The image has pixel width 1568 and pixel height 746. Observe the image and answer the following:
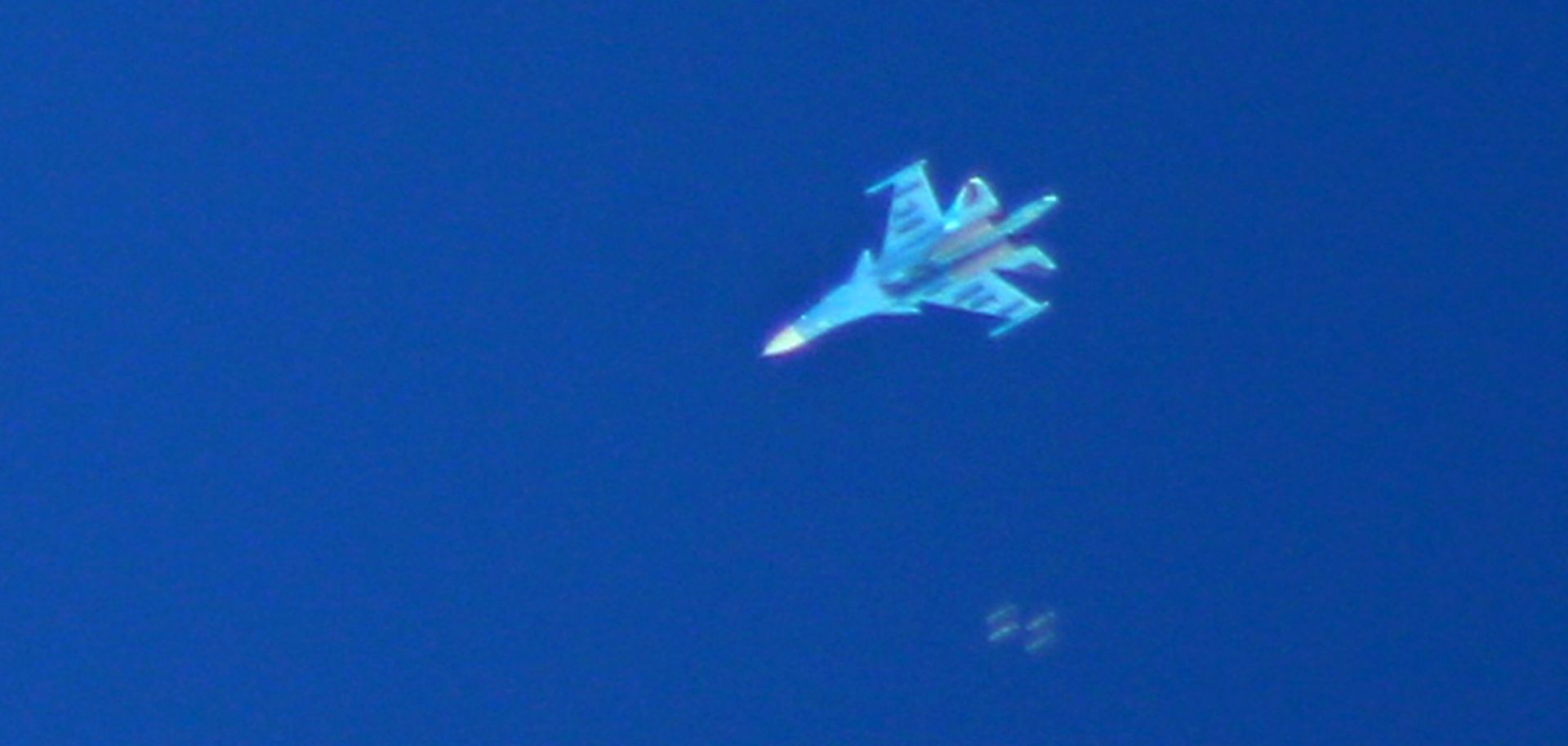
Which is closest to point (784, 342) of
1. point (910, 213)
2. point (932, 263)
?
point (932, 263)

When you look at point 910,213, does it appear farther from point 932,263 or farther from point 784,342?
point 784,342

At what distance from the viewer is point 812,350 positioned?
4156cm

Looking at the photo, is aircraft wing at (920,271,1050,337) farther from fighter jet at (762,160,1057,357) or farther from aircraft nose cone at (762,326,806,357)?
aircraft nose cone at (762,326,806,357)

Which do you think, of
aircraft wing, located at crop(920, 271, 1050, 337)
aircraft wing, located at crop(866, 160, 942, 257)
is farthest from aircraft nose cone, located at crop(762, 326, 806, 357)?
aircraft wing, located at crop(920, 271, 1050, 337)

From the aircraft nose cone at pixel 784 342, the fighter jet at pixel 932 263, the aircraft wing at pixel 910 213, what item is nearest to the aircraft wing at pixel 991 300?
the fighter jet at pixel 932 263

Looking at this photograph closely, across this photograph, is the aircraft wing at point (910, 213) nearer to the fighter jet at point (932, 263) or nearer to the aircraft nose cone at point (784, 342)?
the fighter jet at point (932, 263)

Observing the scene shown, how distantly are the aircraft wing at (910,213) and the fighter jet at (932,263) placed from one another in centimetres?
1

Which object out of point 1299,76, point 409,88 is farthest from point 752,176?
point 1299,76

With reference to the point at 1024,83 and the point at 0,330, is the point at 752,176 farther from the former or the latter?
the point at 0,330

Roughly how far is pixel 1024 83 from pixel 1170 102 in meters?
1.87

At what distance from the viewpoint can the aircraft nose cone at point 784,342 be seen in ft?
136

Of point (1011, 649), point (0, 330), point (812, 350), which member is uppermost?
point (0, 330)

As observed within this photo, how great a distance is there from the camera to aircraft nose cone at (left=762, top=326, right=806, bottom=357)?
41.5 metres

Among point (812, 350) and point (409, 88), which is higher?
point (409, 88)
